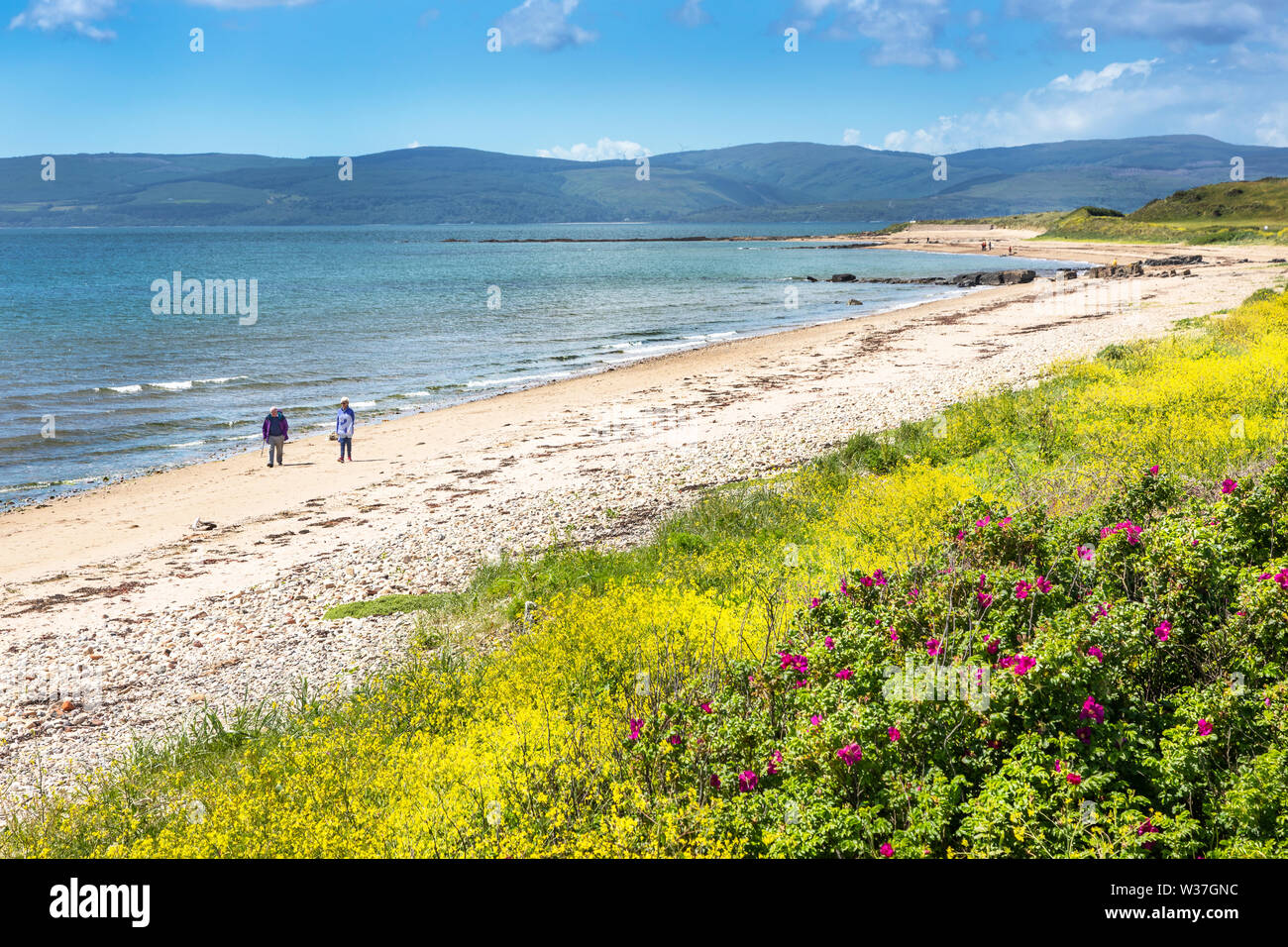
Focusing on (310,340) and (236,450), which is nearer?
(236,450)

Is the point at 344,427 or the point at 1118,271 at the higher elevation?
the point at 1118,271

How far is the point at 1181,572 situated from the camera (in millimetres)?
5762

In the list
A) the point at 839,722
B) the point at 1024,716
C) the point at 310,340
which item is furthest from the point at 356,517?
the point at 310,340

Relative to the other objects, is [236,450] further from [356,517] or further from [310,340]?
[310,340]

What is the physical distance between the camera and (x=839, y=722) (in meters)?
4.51

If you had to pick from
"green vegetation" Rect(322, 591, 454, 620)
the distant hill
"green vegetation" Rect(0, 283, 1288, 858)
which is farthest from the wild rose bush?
the distant hill

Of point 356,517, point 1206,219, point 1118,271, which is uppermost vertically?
point 1206,219

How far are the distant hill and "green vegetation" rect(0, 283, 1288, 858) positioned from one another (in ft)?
308

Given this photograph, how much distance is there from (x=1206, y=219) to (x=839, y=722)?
403 ft

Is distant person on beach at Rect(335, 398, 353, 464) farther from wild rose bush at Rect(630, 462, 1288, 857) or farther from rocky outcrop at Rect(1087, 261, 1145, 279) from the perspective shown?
rocky outcrop at Rect(1087, 261, 1145, 279)

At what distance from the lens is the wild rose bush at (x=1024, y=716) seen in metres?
3.97

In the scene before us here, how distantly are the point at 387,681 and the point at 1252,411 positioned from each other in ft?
37.8

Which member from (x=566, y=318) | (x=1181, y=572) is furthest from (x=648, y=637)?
(x=566, y=318)
